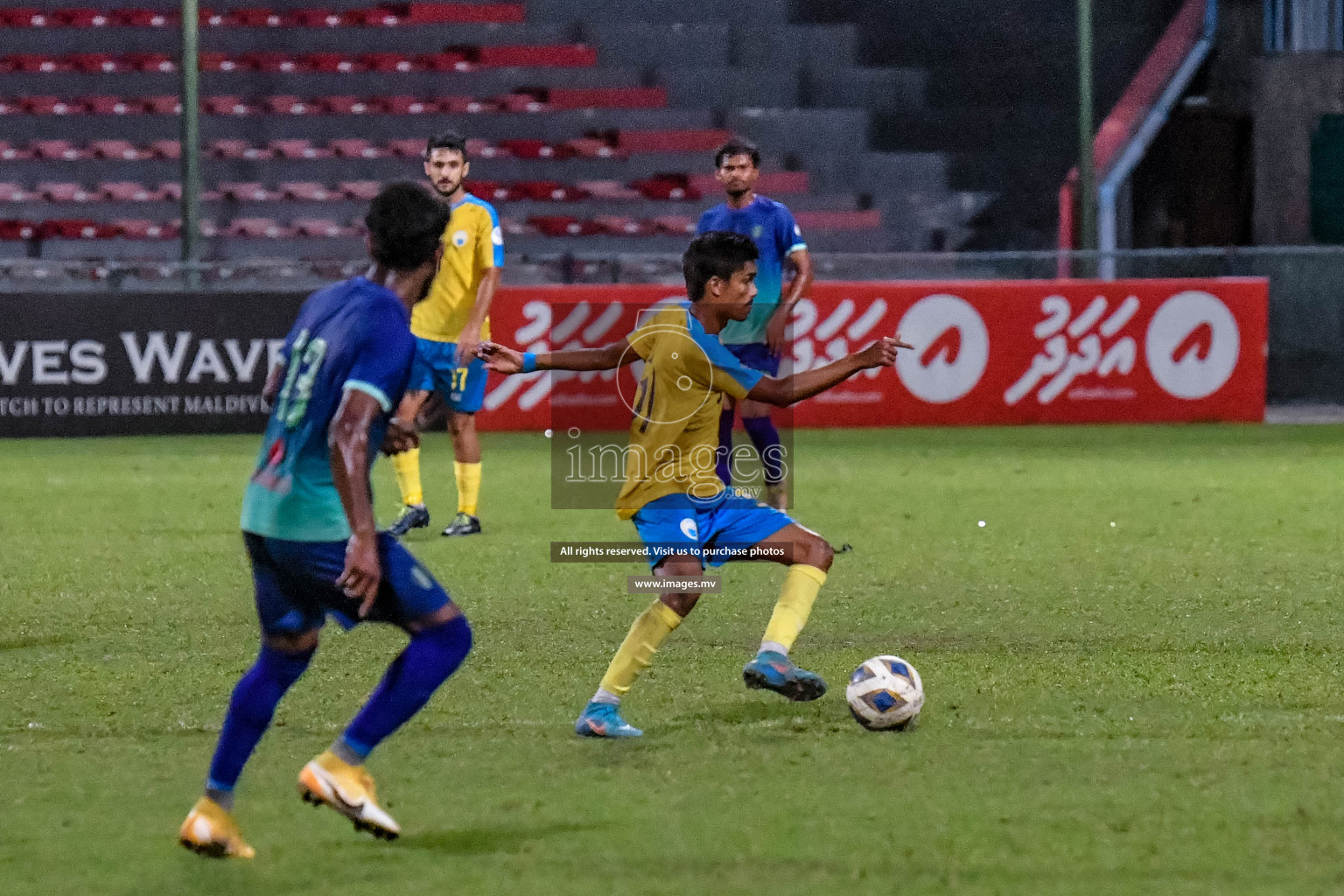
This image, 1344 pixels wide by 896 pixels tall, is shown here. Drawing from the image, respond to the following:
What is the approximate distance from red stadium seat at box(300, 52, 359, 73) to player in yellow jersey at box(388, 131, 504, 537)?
576 inches

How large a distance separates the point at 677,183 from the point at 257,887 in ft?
66.6

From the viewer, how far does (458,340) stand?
11.2m

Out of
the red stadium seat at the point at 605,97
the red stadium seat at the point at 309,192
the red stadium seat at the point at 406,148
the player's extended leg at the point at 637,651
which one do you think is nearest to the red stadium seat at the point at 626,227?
the red stadium seat at the point at 605,97

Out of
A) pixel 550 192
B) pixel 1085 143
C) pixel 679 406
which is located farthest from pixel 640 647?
pixel 550 192

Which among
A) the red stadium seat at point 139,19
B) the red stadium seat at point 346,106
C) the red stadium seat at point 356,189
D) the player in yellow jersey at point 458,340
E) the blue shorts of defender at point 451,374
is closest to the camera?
the player in yellow jersey at point 458,340

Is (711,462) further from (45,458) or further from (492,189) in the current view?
(492,189)

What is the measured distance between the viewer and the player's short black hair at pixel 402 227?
4645 mm

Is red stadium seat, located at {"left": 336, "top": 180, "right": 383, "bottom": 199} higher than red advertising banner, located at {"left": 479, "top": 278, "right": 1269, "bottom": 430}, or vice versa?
red stadium seat, located at {"left": 336, "top": 180, "right": 383, "bottom": 199}

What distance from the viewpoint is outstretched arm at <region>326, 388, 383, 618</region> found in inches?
175

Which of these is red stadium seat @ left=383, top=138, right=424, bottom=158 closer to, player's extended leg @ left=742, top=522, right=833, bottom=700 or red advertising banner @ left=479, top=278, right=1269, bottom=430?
red advertising banner @ left=479, top=278, right=1269, bottom=430

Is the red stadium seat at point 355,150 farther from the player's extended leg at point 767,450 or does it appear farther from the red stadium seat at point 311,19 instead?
the player's extended leg at point 767,450

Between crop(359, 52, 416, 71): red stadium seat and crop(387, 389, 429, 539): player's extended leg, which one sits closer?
crop(387, 389, 429, 539): player's extended leg

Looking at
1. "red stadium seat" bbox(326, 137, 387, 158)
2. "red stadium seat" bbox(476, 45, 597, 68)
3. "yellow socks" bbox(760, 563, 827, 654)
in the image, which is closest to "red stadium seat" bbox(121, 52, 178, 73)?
"red stadium seat" bbox(326, 137, 387, 158)

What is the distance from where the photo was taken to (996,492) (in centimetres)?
1298
